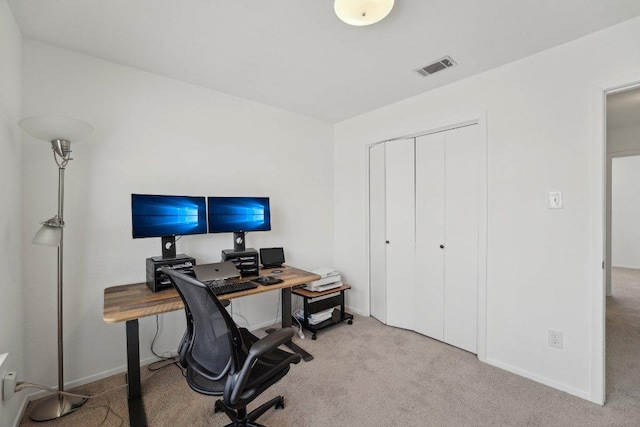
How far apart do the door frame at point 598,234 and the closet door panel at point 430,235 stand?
3.53ft

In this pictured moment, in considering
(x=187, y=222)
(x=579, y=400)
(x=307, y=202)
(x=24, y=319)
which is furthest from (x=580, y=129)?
(x=24, y=319)

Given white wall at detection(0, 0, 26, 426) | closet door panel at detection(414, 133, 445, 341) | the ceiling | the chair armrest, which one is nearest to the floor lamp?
white wall at detection(0, 0, 26, 426)

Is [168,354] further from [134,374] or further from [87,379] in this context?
[134,374]

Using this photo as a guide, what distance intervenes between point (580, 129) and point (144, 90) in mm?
3353

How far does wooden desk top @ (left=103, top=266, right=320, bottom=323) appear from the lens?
63.8 inches

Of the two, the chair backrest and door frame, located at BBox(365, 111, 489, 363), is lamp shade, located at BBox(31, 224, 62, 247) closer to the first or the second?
the chair backrest

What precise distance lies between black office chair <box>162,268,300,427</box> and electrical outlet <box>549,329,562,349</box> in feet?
6.36

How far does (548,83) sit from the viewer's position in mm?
2104

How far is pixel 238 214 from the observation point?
2648 millimetres

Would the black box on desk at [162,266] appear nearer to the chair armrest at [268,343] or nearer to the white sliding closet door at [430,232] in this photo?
the chair armrest at [268,343]

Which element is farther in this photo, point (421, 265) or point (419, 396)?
point (421, 265)

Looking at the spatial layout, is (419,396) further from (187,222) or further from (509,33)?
(509,33)

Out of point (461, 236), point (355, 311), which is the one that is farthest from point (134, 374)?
point (461, 236)

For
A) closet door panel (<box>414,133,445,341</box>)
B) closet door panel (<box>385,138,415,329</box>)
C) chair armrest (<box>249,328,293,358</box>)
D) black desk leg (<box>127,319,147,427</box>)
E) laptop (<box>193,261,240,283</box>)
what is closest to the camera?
chair armrest (<box>249,328,293,358</box>)
